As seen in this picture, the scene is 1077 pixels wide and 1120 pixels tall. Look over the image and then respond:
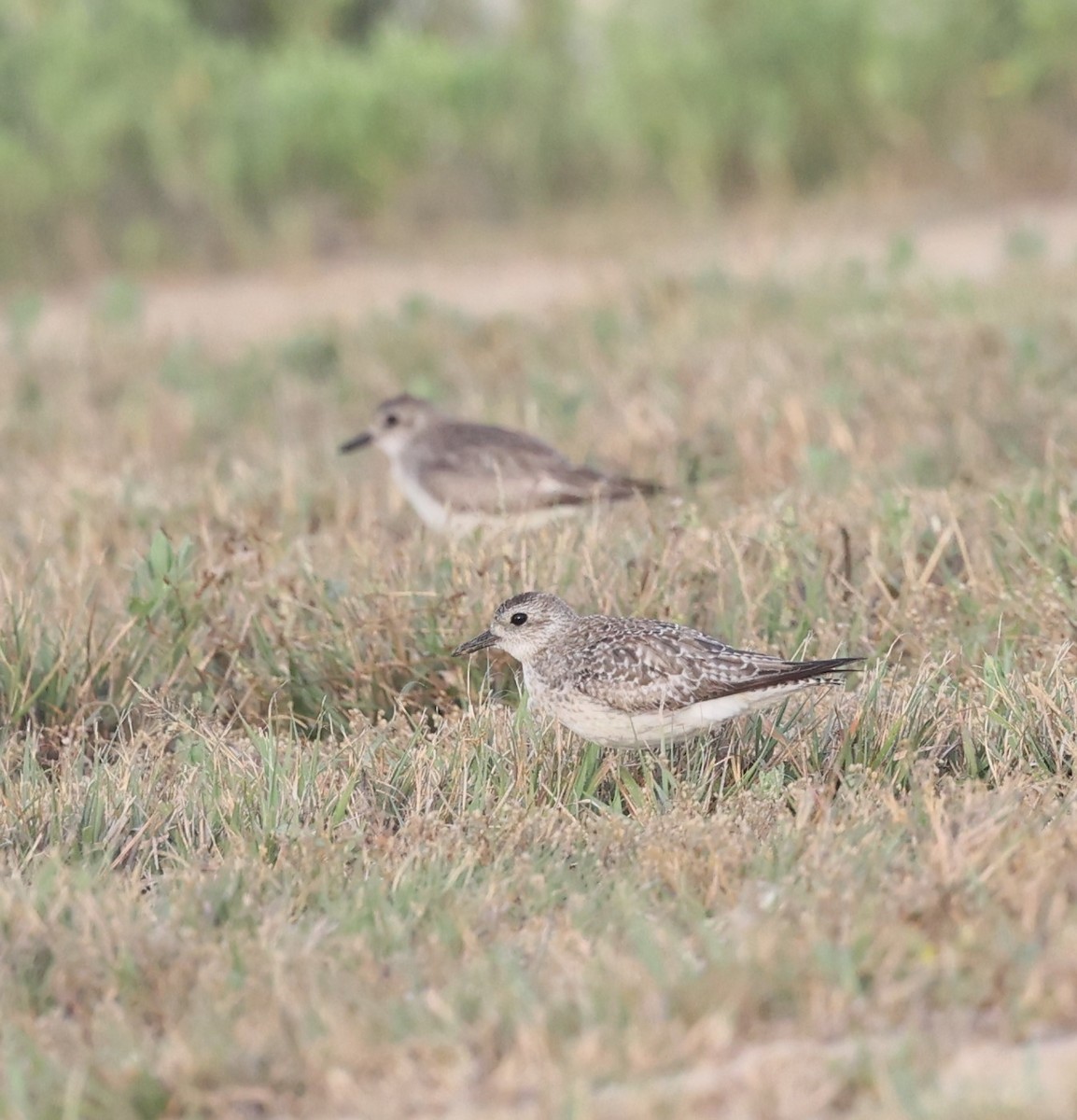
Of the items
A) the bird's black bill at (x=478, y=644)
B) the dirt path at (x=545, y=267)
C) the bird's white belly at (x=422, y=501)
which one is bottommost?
the dirt path at (x=545, y=267)

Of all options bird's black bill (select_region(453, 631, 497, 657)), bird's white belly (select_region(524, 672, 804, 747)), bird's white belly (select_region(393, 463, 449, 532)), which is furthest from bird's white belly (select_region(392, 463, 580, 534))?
bird's white belly (select_region(524, 672, 804, 747))

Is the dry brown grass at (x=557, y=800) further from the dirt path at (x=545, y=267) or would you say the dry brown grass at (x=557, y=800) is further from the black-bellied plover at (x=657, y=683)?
the dirt path at (x=545, y=267)

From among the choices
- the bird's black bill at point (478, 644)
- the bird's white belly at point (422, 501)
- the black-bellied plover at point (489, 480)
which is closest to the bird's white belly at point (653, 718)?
the bird's black bill at point (478, 644)

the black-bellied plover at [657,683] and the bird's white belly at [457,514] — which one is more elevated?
the black-bellied plover at [657,683]

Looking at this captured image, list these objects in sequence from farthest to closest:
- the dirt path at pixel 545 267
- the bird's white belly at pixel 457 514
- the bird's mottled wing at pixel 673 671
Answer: the dirt path at pixel 545 267 → the bird's white belly at pixel 457 514 → the bird's mottled wing at pixel 673 671

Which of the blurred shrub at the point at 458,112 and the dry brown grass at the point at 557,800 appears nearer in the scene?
the dry brown grass at the point at 557,800

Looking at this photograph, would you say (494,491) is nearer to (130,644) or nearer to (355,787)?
(130,644)

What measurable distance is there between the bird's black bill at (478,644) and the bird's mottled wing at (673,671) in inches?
17.0

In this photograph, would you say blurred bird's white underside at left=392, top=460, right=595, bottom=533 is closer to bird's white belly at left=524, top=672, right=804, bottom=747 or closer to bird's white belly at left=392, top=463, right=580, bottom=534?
bird's white belly at left=392, top=463, right=580, bottom=534

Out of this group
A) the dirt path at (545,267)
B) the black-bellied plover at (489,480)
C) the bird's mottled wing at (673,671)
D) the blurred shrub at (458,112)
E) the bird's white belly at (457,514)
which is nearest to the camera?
the bird's mottled wing at (673,671)

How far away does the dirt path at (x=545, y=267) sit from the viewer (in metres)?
13.0

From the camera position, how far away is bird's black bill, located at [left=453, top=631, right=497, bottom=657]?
5238 mm

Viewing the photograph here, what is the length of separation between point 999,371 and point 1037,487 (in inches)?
92.4

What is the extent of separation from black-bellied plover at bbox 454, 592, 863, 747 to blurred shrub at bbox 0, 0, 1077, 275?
1220 cm
